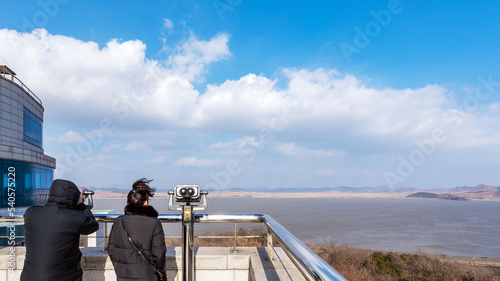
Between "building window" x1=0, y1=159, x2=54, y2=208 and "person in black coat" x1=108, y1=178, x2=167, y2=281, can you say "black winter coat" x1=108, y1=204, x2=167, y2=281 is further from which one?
"building window" x1=0, y1=159, x2=54, y2=208

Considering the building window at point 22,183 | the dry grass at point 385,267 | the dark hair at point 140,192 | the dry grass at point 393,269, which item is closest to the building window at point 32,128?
the building window at point 22,183

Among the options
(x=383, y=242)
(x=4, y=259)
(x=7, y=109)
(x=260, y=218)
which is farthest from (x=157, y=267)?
(x=383, y=242)

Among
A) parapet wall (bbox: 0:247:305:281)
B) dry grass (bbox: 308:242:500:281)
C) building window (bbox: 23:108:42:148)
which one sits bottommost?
dry grass (bbox: 308:242:500:281)

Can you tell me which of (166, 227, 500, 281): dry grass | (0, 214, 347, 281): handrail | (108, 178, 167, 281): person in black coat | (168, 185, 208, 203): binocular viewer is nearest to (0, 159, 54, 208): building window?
(166, 227, 500, 281): dry grass

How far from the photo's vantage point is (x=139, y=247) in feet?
7.35

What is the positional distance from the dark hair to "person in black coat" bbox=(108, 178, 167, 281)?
2.4 inches

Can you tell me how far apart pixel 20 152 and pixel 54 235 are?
19.6 metres

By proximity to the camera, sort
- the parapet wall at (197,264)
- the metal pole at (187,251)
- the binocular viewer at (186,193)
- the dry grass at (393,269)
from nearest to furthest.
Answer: the binocular viewer at (186,193) < the metal pole at (187,251) < the parapet wall at (197,264) < the dry grass at (393,269)

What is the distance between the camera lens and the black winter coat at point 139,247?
2.22m

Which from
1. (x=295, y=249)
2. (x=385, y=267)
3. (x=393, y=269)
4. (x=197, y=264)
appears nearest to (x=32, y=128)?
(x=385, y=267)

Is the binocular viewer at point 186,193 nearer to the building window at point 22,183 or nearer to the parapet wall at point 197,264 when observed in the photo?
the parapet wall at point 197,264

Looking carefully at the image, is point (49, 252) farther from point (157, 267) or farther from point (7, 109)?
point (7, 109)

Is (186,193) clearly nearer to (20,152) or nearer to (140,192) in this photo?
Result: (140,192)

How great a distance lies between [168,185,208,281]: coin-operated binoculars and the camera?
115 inches
